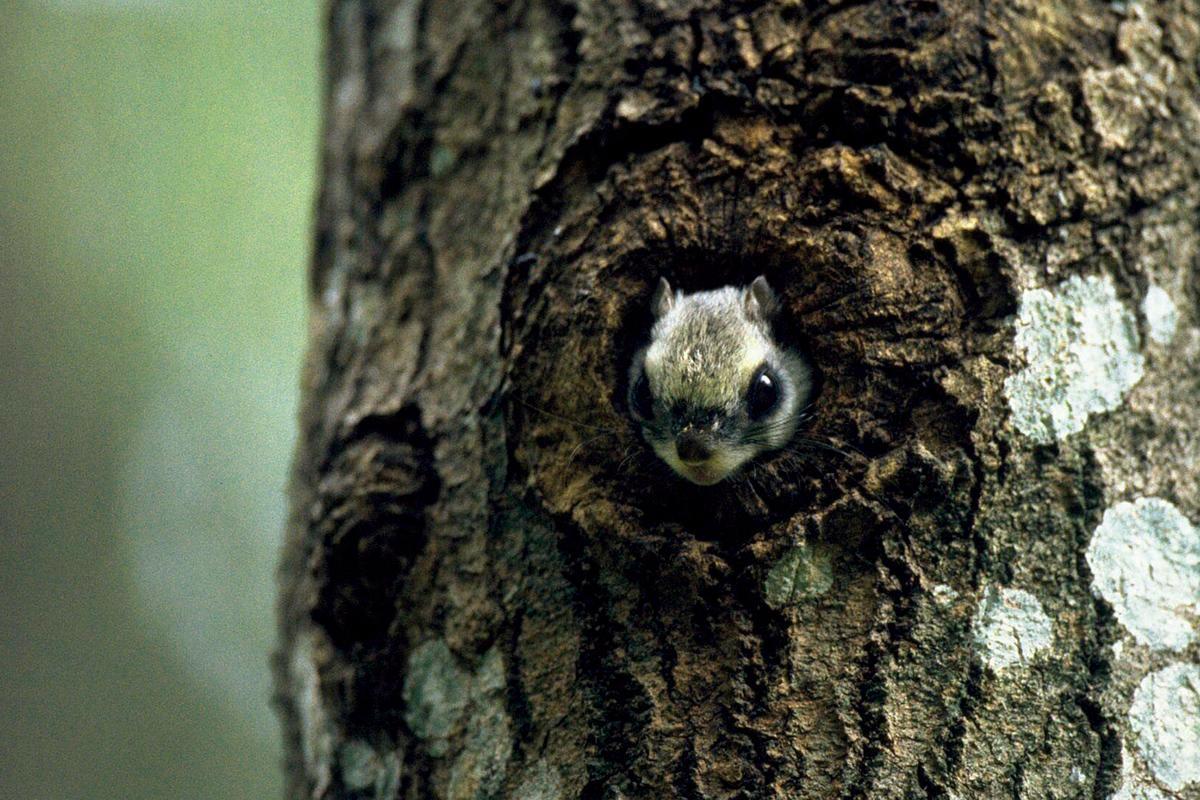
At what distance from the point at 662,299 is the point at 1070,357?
103 centimetres

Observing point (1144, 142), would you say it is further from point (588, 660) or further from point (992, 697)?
point (588, 660)

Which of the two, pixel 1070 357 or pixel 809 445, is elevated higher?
pixel 1070 357

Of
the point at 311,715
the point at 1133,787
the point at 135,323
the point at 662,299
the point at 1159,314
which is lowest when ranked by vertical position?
the point at 1133,787

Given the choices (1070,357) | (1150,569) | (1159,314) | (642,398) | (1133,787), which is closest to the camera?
(1133,787)

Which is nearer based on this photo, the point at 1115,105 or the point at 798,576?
the point at 798,576

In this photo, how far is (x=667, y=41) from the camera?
2.98 metres

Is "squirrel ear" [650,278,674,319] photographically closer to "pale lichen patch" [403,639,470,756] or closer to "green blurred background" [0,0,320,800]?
"pale lichen patch" [403,639,470,756]

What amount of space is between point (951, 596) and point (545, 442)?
103 cm

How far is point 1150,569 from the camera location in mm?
2500

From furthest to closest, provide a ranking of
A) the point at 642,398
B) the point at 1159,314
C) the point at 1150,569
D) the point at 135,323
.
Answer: the point at 135,323 → the point at 642,398 → the point at 1159,314 → the point at 1150,569

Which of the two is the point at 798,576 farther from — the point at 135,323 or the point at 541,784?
the point at 135,323

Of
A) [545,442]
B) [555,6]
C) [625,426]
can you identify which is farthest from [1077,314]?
[555,6]

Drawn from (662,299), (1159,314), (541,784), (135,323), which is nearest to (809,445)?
(662,299)

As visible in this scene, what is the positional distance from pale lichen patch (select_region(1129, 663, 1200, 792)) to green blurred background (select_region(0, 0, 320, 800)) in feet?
27.7
